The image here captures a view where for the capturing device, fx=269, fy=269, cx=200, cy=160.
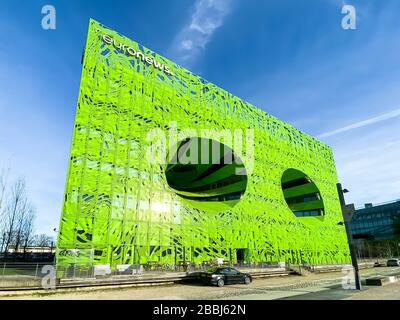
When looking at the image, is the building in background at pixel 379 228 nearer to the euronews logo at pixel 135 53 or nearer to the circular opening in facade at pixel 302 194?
the circular opening in facade at pixel 302 194

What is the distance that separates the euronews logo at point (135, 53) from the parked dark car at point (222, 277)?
23.2 meters

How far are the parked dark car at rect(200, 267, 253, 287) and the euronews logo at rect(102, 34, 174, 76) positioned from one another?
76.2ft

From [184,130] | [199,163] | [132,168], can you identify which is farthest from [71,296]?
[199,163]

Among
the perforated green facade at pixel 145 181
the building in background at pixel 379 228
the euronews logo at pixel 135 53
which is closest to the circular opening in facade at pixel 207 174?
the perforated green facade at pixel 145 181

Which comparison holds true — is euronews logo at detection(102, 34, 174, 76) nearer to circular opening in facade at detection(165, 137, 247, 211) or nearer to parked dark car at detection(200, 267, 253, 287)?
circular opening in facade at detection(165, 137, 247, 211)

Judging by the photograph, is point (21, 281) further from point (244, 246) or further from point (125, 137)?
point (244, 246)

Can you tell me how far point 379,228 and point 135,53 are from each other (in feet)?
375

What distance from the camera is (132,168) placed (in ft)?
84.7

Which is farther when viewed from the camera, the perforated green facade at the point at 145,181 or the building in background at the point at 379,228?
the building in background at the point at 379,228

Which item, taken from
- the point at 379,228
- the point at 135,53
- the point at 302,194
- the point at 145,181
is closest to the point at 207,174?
the point at 302,194

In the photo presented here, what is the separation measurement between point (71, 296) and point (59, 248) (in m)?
6.71

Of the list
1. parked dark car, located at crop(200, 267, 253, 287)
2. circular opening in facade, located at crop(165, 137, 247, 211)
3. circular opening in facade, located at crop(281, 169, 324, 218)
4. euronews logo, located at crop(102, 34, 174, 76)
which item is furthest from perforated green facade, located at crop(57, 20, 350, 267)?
circular opening in facade, located at crop(281, 169, 324, 218)

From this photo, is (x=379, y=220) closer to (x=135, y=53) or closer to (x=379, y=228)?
(x=379, y=228)

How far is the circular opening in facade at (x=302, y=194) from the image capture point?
54.0 metres
